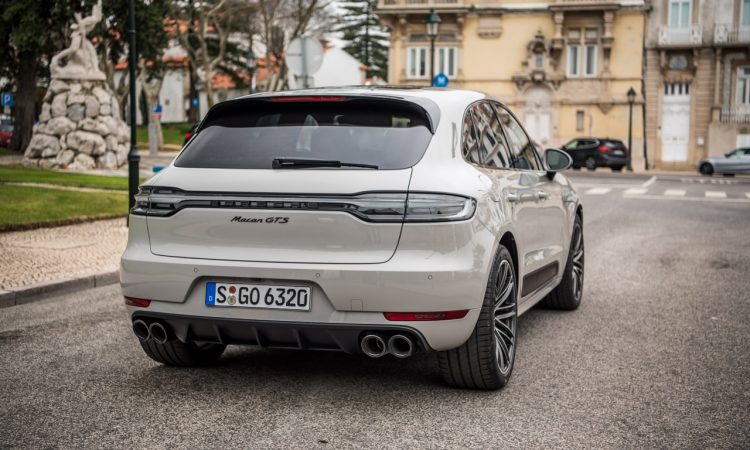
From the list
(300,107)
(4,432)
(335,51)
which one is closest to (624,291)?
(300,107)

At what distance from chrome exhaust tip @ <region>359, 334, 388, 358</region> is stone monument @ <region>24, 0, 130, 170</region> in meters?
22.9

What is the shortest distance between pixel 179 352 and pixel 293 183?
147 centimetres

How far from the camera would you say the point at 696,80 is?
50.8 meters

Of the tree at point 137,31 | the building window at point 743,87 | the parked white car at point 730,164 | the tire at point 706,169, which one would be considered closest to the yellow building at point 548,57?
the building window at point 743,87

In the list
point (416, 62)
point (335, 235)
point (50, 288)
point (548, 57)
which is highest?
point (548, 57)

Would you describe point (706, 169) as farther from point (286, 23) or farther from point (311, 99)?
point (311, 99)

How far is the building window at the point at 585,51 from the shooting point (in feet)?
166

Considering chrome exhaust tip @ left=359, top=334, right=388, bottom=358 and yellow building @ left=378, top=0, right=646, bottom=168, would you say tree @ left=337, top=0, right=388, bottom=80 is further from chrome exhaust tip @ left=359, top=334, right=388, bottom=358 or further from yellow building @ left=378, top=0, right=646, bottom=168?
chrome exhaust tip @ left=359, top=334, right=388, bottom=358

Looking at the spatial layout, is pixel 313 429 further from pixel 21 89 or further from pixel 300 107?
pixel 21 89

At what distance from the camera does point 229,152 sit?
498cm

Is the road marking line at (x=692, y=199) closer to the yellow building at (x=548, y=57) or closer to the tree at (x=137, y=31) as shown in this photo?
the tree at (x=137, y=31)

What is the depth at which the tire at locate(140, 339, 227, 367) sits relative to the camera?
5.49 meters

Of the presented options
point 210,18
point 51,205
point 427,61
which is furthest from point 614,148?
point 51,205

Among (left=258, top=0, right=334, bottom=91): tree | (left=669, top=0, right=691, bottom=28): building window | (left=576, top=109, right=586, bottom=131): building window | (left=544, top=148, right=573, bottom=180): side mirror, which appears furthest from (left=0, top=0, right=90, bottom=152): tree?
(left=544, top=148, right=573, bottom=180): side mirror
